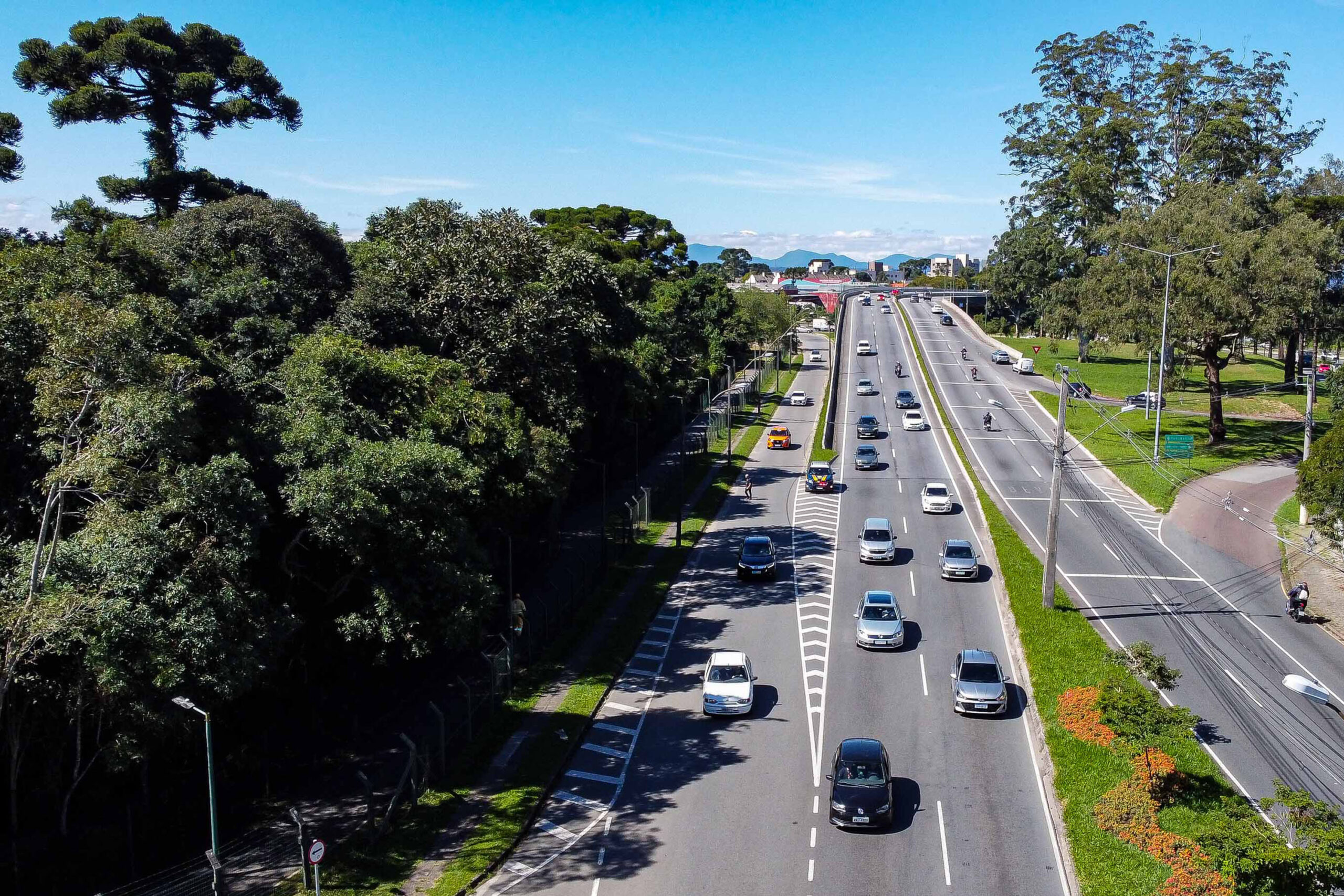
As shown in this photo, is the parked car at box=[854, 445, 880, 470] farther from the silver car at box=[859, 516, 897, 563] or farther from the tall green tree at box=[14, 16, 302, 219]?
the tall green tree at box=[14, 16, 302, 219]

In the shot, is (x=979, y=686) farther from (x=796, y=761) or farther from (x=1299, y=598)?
(x=1299, y=598)

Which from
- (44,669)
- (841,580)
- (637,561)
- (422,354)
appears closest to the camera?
(44,669)

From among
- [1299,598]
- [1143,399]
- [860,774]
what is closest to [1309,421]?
[1299,598]

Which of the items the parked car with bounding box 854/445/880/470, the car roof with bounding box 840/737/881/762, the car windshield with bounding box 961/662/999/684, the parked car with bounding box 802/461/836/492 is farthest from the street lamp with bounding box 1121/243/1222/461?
the car roof with bounding box 840/737/881/762

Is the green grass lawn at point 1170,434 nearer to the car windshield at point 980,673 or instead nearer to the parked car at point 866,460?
the parked car at point 866,460

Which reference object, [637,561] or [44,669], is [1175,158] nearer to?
[637,561]

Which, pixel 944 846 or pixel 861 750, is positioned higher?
pixel 861 750

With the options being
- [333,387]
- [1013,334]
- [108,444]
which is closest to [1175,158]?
[1013,334]
